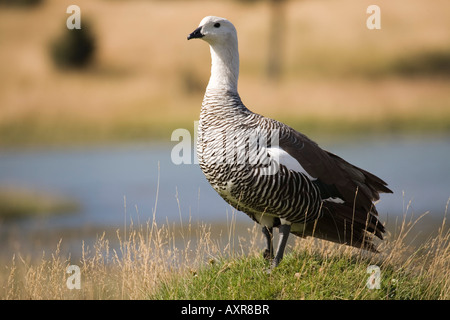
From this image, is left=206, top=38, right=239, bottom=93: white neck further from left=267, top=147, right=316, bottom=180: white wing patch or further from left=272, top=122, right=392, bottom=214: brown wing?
left=267, top=147, right=316, bottom=180: white wing patch

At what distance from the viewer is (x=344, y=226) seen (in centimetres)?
652

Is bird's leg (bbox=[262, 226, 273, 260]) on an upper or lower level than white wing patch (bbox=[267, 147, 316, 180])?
lower

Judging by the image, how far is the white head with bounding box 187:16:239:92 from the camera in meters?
6.54

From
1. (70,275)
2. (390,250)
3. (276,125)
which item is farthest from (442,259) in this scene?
(70,275)

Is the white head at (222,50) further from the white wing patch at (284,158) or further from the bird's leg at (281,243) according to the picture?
the bird's leg at (281,243)

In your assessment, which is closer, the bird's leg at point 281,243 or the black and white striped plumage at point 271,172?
the black and white striped plumage at point 271,172

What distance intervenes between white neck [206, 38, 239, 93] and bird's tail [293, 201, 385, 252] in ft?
5.03

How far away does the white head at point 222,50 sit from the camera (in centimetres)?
654

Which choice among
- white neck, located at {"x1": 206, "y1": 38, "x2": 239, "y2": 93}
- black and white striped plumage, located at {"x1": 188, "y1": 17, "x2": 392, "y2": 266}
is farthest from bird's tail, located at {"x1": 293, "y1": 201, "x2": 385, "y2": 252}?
white neck, located at {"x1": 206, "y1": 38, "x2": 239, "y2": 93}

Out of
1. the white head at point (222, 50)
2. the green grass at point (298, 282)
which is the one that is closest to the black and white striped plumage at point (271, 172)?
the white head at point (222, 50)

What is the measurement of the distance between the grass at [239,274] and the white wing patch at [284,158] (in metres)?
0.93

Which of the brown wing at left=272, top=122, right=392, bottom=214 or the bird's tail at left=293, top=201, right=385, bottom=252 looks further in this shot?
the bird's tail at left=293, top=201, right=385, bottom=252

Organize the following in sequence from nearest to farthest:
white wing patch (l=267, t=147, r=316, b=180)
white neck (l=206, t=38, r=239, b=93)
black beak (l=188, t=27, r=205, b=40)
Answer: white wing patch (l=267, t=147, r=316, b=180)
black beak (l=188, t=27, r=205, b=40)
white neck (l=206, t=38, r=239, b=93)
